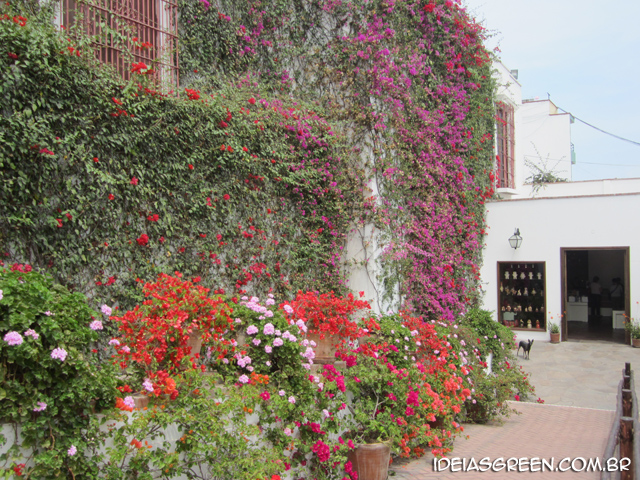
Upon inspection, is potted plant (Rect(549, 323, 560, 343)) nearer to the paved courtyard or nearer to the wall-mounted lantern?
the paved courtyard

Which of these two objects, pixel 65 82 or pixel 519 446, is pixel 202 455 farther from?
pixel 519 446

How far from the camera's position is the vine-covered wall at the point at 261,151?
3.82 metres

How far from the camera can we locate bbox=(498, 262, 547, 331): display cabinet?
41.1 feet

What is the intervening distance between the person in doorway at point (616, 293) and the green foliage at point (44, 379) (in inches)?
773

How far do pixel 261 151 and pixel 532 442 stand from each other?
441cm

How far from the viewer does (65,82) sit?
3.86 m

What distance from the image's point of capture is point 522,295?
1273 centimetres

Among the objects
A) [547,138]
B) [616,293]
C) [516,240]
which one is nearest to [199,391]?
[516,240]

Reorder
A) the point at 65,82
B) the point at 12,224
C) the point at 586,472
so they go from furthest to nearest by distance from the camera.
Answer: the point at 586,472
the point at 65,82
the point at 12,224

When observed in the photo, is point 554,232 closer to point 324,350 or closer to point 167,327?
point 324,350

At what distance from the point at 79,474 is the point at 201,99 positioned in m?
3.53

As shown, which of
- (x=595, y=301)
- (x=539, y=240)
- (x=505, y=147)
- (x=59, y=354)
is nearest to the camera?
(x=59, y=354)

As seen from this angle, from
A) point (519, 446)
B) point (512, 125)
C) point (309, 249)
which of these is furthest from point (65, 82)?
point (512, 125)

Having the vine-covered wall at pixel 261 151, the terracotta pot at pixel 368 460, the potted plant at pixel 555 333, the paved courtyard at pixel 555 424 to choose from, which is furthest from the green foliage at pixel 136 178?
the potted plant at pixel 555 333
